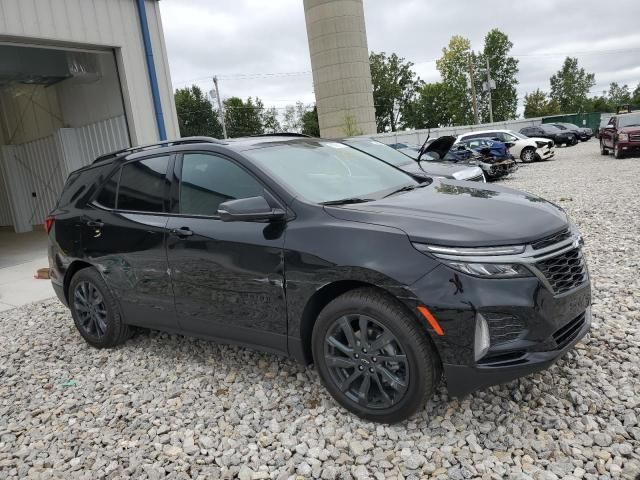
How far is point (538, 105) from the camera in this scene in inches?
2854

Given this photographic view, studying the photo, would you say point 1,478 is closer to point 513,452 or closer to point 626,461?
point 513,452

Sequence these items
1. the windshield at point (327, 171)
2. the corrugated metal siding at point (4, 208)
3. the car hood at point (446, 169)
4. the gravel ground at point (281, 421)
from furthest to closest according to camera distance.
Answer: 1. the corrugated metal siding at point (4, 208)
2. the car hood at point (446, 169)
3. the windshield at point (327, 171)
4. the gravel ground at point (281, 421)

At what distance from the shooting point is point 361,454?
2.82m

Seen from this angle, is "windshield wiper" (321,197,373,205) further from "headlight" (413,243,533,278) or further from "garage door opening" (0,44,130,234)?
"garage door opening" (0,44,130,234)

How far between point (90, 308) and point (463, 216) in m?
3.42

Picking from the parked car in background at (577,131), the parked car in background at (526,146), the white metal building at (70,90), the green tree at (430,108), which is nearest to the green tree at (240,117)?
the green tree at (430,108)

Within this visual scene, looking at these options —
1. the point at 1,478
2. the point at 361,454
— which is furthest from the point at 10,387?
the point at 361,454

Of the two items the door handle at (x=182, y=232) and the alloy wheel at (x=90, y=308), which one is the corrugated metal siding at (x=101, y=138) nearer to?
the alloy wheel at (x=90, y=308)

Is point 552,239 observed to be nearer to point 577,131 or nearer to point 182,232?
point 182,232

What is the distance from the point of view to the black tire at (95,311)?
4.44 meters

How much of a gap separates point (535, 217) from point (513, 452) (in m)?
1.28

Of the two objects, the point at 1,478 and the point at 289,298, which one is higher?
the point at 289,298

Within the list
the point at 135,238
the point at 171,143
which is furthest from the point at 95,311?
the point at 171,143

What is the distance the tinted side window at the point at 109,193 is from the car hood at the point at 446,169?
5.73 m
